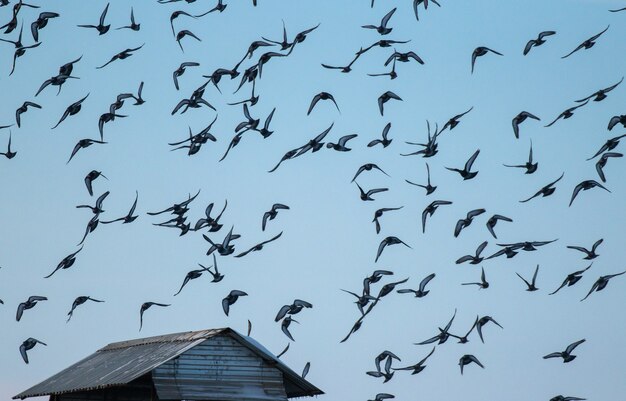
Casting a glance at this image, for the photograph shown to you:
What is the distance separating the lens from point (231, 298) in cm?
3478

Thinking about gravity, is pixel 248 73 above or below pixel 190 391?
above

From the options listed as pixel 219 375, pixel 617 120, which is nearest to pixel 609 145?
pixel 617 120

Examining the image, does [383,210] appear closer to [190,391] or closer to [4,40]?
[190,391]

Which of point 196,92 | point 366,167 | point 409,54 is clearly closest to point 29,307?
point 196,92

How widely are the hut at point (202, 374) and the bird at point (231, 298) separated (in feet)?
2.95

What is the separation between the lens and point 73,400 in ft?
131

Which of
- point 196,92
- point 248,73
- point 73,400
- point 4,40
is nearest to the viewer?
point 4,40

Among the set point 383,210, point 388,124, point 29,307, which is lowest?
point 29,307

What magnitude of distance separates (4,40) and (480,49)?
1478cm

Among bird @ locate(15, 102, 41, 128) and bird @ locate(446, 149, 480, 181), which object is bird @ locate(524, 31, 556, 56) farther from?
bird @ locate(15, 102, 41, 128)

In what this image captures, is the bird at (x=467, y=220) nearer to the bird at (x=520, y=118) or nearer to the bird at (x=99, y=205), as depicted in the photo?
the bird at (x=520, y=118)

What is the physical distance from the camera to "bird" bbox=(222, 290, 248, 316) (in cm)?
3369

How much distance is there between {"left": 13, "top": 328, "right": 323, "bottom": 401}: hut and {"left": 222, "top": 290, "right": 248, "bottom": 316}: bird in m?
0.90

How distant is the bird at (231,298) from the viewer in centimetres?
3369
